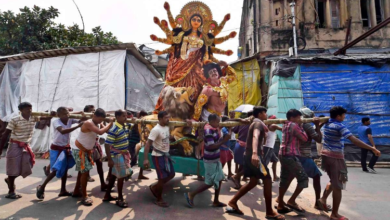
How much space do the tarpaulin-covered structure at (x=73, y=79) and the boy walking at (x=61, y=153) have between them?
182 inches

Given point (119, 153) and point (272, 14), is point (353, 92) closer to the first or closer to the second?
point (272, 14)

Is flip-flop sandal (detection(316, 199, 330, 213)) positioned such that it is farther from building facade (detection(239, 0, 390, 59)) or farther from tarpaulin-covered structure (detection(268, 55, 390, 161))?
building facade (detection(239, 0, 390, 59))

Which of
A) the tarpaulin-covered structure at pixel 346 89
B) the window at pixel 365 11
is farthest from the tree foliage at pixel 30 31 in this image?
the window at pixel 365 11

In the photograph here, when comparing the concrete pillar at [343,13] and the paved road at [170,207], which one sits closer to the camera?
the paved road at [170,207]

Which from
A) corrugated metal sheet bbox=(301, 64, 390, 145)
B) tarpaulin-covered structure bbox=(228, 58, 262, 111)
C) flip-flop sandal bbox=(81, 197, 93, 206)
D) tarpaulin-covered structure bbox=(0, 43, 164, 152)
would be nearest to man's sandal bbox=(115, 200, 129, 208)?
flip-flop sandal bbox=(81, 197, 93, 206)

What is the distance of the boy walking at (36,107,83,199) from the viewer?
14.0 ft

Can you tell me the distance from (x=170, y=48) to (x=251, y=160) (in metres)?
3.41

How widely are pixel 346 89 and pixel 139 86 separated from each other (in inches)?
315

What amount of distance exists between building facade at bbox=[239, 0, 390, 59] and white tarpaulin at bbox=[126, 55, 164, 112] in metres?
5.75

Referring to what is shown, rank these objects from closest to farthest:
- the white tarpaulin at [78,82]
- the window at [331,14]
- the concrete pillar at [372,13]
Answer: the white tarpaulin at [78,82] < the concrete pillar at [372,13] < the window at [331,14]

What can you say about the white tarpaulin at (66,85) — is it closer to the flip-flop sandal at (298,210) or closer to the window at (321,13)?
the flip-flop sandal at (298,210)

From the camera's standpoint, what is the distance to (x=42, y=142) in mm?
9703

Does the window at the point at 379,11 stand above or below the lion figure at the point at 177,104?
above

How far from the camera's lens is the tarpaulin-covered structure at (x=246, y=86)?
1238 cm
